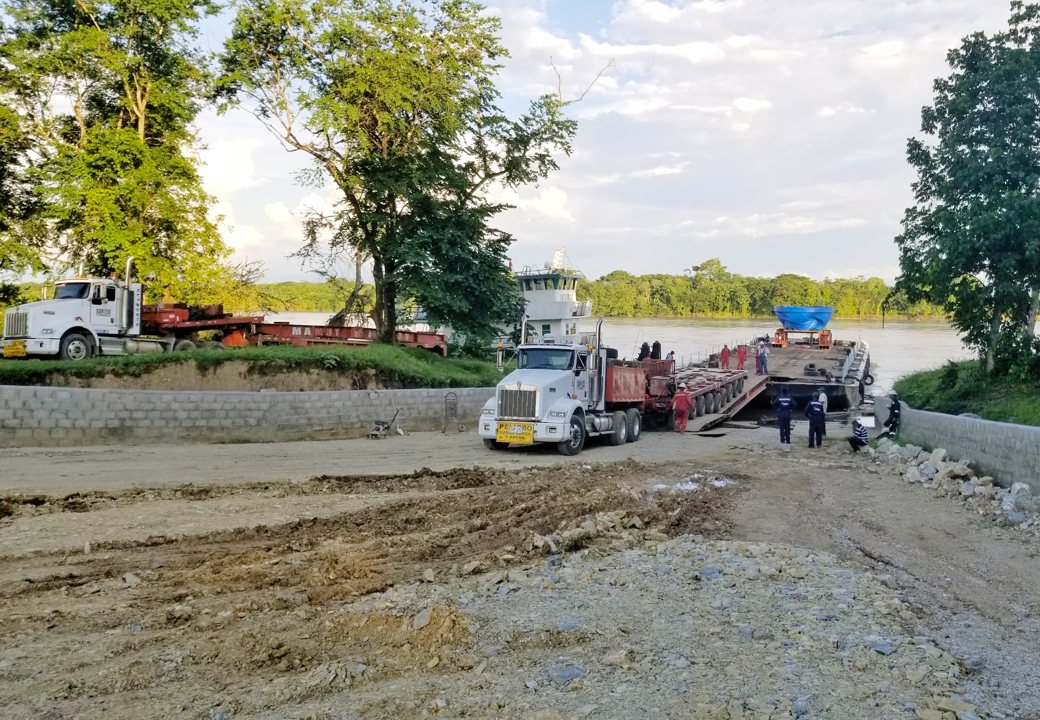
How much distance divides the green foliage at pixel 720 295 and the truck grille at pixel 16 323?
96598 mm

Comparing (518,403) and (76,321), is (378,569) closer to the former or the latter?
(518,403)

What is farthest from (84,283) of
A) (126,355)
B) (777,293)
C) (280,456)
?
(777,293)

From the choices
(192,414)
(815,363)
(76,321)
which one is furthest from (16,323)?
(815,363)

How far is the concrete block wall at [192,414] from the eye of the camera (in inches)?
606

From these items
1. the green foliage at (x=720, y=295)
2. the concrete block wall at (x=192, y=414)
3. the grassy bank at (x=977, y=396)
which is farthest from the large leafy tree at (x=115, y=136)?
the green foliage at (x=720, y=295)

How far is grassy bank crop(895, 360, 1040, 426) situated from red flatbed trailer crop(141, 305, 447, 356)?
17.5 m

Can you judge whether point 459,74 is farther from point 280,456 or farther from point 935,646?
point 935,646

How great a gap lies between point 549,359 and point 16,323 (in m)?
13.4

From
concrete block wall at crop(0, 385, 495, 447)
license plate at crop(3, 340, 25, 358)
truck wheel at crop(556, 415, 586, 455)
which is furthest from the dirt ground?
license plate at crop(3, 340, 25, 358)

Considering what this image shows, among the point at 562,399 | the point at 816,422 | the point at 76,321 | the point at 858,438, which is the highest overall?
the point at 76,321

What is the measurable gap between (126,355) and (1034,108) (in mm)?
23789

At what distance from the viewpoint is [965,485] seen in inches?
483

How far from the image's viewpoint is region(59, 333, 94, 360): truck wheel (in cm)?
2014

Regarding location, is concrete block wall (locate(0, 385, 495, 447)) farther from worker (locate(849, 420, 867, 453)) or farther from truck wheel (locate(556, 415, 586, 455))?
worker (locate(849, 420, 867, 453))
